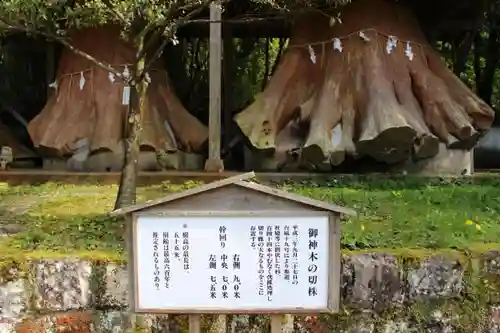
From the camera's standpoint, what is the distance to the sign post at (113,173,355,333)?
126 inches

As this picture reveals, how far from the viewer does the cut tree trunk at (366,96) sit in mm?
7789

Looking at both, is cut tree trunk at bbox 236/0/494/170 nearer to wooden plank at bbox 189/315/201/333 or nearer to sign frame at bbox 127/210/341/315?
sign frame at bbox 127/210/341/315

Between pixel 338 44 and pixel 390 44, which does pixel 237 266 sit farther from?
pixel 390 44

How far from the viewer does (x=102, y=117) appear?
28.8 feet

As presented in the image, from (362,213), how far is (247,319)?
174 centimetres

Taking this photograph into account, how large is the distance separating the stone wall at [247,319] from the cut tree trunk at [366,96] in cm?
365

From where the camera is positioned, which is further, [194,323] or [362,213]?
[362,213]

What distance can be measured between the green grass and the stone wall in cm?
19

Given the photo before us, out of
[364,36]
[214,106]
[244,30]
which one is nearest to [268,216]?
[214,106]

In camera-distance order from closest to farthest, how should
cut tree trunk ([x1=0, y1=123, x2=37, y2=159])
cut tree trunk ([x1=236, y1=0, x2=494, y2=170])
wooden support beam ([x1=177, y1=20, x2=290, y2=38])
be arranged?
cut tree trunk ([x1=236, y1=0, x2=494, y2=170])
cut tree trunk ([x1=0, y1=123, x2=37, y2=159])
wooden support beam ([x1=177, y1=20, x2=290, y2=38])

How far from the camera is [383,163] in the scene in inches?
325

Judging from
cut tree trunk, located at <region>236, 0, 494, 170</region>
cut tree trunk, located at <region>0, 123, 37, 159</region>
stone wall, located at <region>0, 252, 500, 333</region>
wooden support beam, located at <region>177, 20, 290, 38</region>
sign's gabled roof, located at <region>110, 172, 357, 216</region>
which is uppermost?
wooden support beam, located at <region>177, 20, 290, 38</region>

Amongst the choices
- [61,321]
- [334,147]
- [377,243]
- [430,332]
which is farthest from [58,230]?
[334,147]

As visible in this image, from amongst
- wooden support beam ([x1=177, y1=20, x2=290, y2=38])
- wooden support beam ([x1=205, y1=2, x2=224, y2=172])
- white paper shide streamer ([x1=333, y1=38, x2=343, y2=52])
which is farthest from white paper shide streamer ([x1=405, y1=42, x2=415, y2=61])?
wooden support beam ([x1=177, y1=20, x2=290, y2=38])
